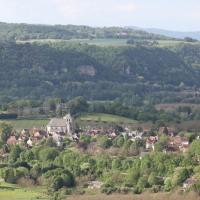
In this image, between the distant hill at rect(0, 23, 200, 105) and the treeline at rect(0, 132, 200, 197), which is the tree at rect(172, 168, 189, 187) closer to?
the treeline at rect(0, 132, 200, 197)

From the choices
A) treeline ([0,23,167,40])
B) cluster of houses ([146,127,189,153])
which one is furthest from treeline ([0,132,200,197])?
treeline ([0,23,167,40])

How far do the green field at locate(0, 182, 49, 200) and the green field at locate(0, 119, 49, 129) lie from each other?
20287 millimetres

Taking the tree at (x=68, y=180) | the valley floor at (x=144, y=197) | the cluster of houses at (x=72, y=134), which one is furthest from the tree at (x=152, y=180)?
the cluster of houses at (x=72, y=134)

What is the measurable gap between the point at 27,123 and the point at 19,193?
973 inches

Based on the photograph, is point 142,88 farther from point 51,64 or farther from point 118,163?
point 118,163

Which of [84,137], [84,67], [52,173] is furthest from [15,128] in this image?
[84,67]

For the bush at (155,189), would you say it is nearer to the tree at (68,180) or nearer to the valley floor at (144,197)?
the valley floor at (144,197)

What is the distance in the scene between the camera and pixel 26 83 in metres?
103

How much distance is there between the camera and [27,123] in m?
69.4

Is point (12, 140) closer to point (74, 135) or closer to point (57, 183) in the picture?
point (74, 135)

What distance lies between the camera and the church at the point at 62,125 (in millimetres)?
64625

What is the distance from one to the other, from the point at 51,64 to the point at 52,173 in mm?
69160

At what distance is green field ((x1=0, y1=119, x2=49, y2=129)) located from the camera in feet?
223

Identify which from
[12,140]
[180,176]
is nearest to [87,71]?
[12,140]
